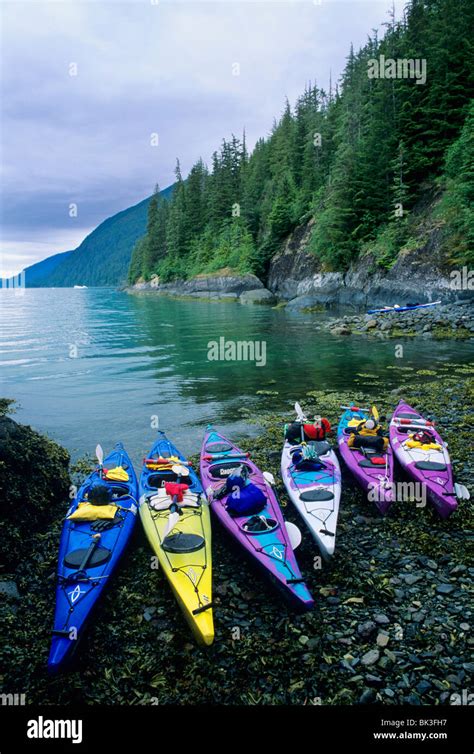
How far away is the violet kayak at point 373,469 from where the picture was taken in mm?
7730

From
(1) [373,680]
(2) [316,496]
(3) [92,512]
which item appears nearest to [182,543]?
(3) [92,512]

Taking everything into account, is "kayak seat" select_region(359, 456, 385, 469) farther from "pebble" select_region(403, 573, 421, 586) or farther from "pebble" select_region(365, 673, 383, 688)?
"pebble" select_region(365, 673, 383, 688)

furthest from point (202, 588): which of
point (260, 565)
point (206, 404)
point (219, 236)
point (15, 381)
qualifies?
point (219, 236)

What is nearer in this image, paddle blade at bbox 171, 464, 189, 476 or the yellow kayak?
the yellow kayak

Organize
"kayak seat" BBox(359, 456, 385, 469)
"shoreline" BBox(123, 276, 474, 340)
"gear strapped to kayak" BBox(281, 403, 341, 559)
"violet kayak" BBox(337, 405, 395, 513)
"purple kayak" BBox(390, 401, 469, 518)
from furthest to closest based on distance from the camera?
"shoreline" BBox(123, 276, 474, 340), "kayak seat" BBox(359, 456, 385, 469), "violet kayak" BBox(337, 405, 395, 513), "purple kayak" BBox(390, 401, 469, 518), "gear strapped to kayak" BBox(281, 403, 341, 559)

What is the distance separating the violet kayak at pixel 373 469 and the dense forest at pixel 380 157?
22.2m

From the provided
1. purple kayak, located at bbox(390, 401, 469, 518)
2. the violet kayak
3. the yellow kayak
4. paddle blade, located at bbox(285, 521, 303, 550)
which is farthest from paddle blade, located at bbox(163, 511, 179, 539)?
purple kayak, located at bbox(390, 401, 469, 518)

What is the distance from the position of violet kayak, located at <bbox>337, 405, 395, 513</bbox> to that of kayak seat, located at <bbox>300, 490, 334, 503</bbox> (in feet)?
2.84

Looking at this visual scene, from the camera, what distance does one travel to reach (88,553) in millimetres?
6141

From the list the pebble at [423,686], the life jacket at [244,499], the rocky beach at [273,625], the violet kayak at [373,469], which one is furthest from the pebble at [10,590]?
the violet kayak at [373,469]

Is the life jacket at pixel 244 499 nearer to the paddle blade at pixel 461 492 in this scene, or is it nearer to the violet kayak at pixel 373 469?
the violet kayak at pixel 373 469

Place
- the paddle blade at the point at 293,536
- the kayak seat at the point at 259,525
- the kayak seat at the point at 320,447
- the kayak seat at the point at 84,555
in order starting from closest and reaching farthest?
the kayak seat at the point at 84,555 → the paddle blade at the point at 293,536 → the kayak seat at the point at 259,525 → the kayak seat at the point at 320,447

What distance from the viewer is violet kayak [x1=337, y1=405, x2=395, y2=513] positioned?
773 centimetres

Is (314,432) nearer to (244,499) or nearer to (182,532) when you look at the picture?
(244,499)
